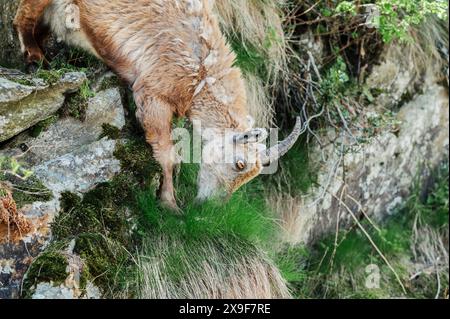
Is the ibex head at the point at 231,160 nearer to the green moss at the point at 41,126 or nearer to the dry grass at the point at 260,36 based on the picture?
the dry grass at the point at 260,36

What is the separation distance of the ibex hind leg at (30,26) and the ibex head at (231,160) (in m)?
1.63

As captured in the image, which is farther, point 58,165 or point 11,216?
point 58,165

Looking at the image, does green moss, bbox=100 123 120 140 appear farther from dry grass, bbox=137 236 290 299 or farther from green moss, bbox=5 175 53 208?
dry grass, bbox=137 236 290 299

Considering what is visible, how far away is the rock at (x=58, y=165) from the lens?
15.2ft

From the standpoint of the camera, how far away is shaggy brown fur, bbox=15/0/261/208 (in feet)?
18.4

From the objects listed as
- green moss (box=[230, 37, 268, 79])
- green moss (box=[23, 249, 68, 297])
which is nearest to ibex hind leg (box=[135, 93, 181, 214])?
green moss (box=[23, 249, 68, 297])

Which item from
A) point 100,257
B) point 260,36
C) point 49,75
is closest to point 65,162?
point 49,75

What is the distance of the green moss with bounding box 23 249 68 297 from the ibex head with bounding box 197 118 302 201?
1545mm

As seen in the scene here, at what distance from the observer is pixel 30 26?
560cm

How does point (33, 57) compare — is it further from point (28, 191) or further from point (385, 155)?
point (385, 155)

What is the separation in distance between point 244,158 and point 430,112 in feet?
12.4

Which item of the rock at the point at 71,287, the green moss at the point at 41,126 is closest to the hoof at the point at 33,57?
the green moss at the point at 41,126

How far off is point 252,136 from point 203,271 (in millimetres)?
1156
